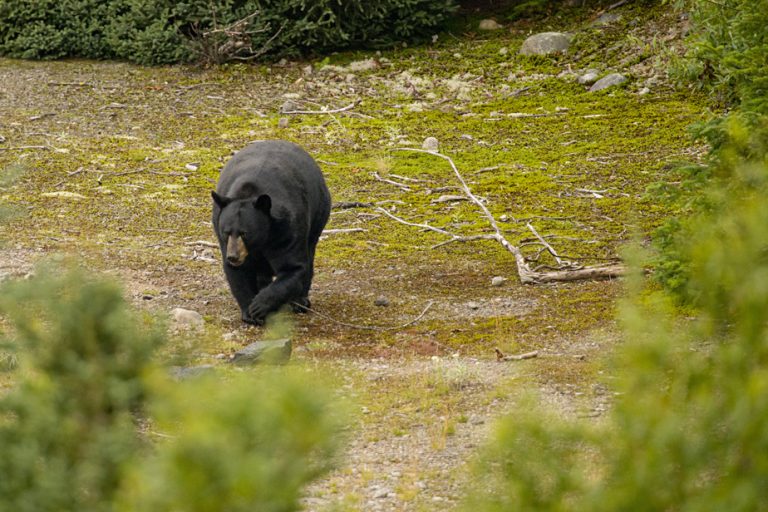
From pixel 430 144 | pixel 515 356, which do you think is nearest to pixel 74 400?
pixel 515 356

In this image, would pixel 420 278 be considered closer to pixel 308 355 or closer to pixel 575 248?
pixel 575 248

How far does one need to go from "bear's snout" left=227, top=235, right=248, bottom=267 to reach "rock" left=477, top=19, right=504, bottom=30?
36.7ft

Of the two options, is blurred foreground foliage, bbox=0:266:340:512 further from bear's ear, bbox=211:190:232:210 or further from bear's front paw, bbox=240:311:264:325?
bear's front paw, bbox=240:311:264:325

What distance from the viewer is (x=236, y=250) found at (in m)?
7.89

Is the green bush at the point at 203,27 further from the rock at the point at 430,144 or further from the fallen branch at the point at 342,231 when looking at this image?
the fallen branch at the point at 342,231

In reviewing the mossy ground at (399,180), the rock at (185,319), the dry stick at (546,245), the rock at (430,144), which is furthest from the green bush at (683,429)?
the rock at (430,144)

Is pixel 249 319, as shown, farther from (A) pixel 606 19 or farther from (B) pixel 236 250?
(A) pixel 606 19

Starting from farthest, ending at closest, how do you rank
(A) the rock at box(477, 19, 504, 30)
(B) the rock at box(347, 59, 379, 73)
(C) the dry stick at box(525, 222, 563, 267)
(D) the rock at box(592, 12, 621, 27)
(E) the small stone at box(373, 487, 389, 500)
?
(A) the rock at box(477, 19, 504, 30), (D) the rock at box(592, 12, 621, 27), (B) the rock at box(347, 59, 379, 73), (C) the dry stick at box(525, 222, 563, 267), (E) the small stone at box(373, 487, 389, 500)

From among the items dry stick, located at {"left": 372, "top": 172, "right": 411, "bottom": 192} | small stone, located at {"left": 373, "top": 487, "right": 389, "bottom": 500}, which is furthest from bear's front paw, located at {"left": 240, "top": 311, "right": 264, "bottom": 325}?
dry stick, located at {"left": 372, "top": 172, "right": 411, "bottom": 192}

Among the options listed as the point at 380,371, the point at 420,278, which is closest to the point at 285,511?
the point at 380,371

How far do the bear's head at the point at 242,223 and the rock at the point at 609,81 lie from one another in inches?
333

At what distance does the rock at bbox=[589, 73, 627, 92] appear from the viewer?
15172mm

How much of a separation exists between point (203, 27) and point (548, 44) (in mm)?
5408

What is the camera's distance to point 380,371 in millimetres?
7152
